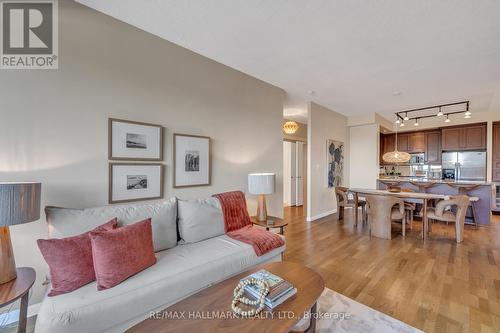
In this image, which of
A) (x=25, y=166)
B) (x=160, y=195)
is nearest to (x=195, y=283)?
(x=160, y=195)

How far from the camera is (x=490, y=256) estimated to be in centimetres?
312

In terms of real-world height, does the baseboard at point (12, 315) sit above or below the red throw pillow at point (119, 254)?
below

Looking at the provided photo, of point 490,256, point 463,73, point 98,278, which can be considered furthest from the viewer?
point 463,73

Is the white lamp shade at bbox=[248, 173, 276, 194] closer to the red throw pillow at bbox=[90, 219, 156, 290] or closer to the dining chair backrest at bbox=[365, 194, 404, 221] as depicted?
the red throw pillow at bbox=[90, 219, 156, 290]

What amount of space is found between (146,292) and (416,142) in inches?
340

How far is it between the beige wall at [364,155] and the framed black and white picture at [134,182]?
5720 mm

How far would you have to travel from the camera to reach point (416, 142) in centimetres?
730

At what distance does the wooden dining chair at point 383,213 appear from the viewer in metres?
3.85

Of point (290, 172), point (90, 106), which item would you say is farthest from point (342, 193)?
point (90, 106)

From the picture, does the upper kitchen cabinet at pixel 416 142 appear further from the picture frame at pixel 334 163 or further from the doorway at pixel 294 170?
the doorway at pixel 294 170

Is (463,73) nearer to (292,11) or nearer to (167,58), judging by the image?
(292,11)

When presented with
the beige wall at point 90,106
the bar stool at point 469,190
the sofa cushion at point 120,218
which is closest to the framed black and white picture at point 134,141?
the beige wall at point 90,106

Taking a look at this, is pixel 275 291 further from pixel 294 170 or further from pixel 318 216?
pixel 294 170

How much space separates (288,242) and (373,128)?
14.4ft
